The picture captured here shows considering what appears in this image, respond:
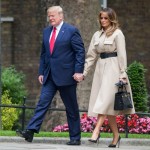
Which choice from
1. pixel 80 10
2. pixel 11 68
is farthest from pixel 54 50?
pixel 11 68

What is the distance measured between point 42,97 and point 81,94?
15.2 ft

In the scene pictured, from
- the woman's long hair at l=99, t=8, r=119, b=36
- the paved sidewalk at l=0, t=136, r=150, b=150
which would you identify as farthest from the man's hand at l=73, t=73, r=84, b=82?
the paved sidewalk at l=0, t=136, r=150, b=150

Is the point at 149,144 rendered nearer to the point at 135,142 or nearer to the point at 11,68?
the point at 135,142

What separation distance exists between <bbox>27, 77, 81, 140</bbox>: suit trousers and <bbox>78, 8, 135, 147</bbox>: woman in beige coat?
0.26 metres

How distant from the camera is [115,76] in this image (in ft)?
39.6

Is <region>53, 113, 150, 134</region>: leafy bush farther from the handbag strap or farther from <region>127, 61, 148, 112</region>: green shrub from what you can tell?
the handbag strap

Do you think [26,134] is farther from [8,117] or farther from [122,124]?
[8,117]

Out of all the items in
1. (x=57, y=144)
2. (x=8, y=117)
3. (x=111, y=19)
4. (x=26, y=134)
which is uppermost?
(x=111, y=19)

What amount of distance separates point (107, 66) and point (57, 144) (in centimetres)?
146

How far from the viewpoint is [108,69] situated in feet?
39.5

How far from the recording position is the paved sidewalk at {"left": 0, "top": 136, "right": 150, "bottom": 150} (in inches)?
459

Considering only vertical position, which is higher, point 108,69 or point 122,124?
point 108,69

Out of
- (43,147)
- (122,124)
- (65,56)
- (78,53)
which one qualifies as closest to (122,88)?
(78,53)

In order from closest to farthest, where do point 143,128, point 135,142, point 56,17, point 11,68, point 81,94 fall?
point 56,17 < point 135,142 < point 143,128 < point 81,94 < point 11,68
